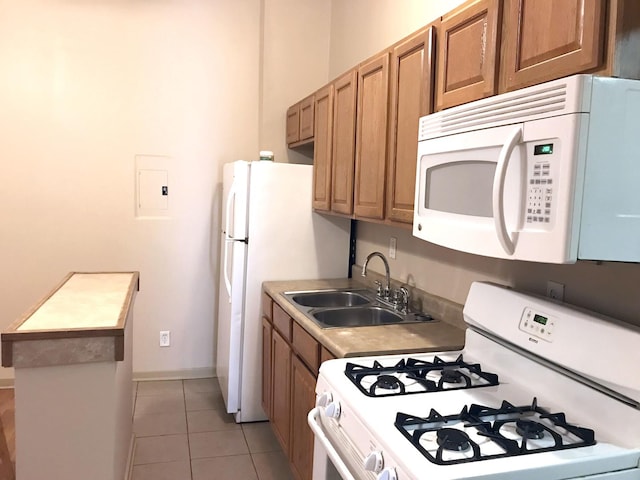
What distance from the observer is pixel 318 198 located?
3.15 meters

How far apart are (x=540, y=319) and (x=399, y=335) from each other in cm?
71

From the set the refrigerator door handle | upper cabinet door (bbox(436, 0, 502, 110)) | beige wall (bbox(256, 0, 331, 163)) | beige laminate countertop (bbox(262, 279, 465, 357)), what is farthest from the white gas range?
beige wall (bbox(256, 0, 331, 163))

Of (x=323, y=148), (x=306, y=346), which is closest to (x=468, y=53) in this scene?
(x=306, y=346)

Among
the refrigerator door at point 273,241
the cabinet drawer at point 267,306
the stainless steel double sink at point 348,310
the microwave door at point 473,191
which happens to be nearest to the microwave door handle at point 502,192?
the microwave door at point 473,191

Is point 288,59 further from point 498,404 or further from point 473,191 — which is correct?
point 498,404

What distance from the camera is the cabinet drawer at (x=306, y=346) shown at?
220cm

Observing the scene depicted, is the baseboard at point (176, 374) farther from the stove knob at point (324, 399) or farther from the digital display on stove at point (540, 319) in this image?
the digital display on stove at point (540, 319)

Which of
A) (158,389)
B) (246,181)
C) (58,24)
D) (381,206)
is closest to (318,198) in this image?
(246,181)

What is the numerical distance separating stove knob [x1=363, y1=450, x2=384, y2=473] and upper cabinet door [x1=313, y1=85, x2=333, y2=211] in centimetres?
184

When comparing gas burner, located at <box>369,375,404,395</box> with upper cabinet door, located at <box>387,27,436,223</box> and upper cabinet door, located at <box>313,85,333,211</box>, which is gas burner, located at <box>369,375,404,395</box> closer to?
upper cabinet door, located at <box>387,27,436,223</box>

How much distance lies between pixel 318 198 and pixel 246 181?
45 cm

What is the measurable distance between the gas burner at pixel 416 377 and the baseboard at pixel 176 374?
2.63 m

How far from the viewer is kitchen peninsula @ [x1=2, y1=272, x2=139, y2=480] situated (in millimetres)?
1830

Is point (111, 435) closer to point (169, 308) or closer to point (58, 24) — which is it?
point (169, 308)
